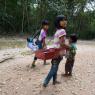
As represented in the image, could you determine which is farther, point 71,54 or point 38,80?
point 71,54

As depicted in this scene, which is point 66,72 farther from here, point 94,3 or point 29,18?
point 94,3

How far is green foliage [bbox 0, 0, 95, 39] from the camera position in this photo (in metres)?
25.5

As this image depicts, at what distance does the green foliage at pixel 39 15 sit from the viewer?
83.7 ft

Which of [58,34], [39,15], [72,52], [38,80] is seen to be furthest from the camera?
[39,15]

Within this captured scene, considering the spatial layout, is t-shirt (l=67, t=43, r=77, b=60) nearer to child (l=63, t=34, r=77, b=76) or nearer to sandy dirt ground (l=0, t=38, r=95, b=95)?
child (l=63, t=34, r=77, b=76)

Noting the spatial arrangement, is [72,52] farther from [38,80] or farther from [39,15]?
[39,15]

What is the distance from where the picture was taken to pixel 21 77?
7793 millimetres

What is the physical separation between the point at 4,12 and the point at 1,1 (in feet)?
3.21

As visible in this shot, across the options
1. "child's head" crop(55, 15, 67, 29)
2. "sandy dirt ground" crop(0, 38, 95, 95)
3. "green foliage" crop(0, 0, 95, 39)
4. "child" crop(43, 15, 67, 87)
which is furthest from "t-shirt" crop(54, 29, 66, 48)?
"green foliage" crop(0, 0, 95, 39)

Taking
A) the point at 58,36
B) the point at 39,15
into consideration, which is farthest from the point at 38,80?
the point at 39,15

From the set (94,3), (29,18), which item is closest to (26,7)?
(29,18)

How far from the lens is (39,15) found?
2667 centimetres

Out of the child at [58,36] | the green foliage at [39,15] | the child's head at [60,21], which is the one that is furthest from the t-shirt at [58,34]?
the green foliage at [39,15]

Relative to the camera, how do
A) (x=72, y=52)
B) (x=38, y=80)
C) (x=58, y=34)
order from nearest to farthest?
(x=58, y=34), (x=38, y=80), (x=72, y=52)
